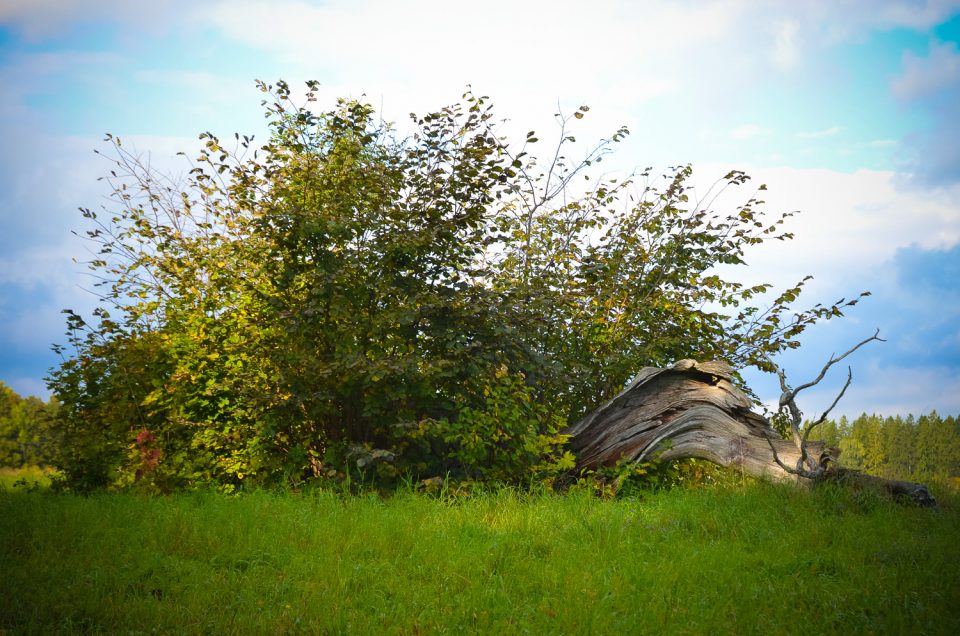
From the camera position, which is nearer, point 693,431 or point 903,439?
point 693,431

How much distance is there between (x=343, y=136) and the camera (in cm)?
1035

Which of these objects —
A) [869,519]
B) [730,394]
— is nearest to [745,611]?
[869,519]

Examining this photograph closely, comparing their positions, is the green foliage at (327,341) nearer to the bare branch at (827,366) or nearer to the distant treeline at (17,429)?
the bare branch at (827,366)

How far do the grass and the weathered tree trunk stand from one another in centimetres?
82

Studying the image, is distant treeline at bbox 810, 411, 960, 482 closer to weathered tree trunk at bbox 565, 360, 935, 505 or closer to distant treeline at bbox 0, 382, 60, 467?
weathered tree trunk at bbox 565, 360, 935, 505

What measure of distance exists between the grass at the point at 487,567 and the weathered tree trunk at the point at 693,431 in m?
0.82

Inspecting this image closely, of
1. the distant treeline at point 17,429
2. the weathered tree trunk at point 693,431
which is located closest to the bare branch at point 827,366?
the weathered tree trunk at point 693,431

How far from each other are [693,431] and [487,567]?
4474 millimetres

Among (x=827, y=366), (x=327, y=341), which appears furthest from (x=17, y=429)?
(x=827, y=366)

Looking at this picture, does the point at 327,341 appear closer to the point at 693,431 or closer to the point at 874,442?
the point at 693,431

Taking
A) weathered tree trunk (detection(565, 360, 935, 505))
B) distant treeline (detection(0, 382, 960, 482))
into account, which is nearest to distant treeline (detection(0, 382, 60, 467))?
distant treeline (detection(0, 382, 960, 482))

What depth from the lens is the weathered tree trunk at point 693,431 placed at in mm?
8289

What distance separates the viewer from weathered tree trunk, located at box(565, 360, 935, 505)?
8.29 metres

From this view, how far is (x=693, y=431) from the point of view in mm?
9000
